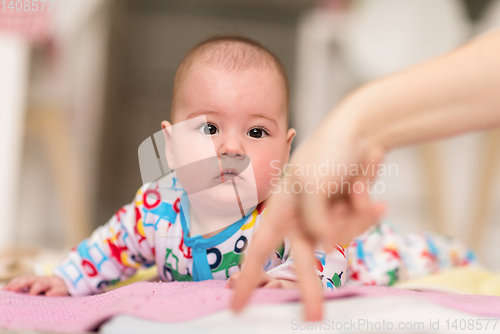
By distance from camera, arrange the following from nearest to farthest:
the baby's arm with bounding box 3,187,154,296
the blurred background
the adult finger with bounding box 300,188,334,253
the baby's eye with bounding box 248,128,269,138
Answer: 1. the adult finger with bounding box 300,188,334,253
2. the baby's eye with bounding box 248,128,269,138
3. the baby's arm with bounding box 3,187,154,296
4. the blurred background

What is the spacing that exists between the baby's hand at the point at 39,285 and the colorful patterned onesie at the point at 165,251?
14mm

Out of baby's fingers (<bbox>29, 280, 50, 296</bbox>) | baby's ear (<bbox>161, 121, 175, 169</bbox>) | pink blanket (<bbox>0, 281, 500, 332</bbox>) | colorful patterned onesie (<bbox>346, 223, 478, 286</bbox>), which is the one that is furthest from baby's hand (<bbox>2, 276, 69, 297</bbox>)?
colorful patterned onesie (<bbox>346, 223, 478, 286</bbox>)

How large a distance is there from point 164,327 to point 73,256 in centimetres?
43

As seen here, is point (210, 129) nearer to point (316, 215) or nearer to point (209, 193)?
point (209, 193)

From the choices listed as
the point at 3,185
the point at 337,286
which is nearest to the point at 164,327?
the point at 337,286

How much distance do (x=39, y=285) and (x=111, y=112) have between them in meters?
1.89

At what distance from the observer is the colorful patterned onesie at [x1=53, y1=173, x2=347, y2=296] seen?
0.57 m

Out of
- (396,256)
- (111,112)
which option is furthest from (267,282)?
(111,112)

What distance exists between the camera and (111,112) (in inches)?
95.5

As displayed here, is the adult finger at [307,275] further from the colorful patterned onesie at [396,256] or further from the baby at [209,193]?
the colorful patterned onesie at [396,256]

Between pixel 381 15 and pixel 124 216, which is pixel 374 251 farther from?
pixel 381 15

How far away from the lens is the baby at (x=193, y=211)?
0.55 metres

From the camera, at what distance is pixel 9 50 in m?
1.18

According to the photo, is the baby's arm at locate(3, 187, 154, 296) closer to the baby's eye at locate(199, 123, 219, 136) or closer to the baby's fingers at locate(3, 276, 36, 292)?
the baby's fingers at locate(3, 276, 36, 292)
